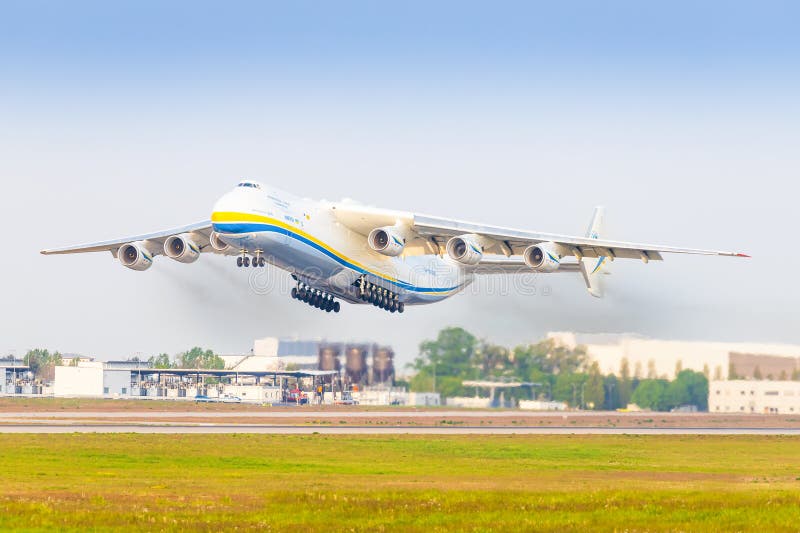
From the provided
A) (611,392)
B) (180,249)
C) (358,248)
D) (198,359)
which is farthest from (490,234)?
(198,359)

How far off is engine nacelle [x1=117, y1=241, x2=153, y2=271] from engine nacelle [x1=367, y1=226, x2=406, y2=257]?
300 inches

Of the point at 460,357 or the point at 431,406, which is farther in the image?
the point at 431,406

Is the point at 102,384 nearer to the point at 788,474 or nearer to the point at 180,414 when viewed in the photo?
the point at 180,414

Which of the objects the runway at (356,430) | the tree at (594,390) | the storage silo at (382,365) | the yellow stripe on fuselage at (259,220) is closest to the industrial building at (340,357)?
the storage silo at (382,365)

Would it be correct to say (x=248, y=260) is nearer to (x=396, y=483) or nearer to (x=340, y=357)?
(x=396, y=483)

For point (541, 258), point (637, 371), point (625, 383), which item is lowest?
point (625, 383)

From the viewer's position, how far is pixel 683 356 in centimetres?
4500

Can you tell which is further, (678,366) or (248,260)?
(678,366)

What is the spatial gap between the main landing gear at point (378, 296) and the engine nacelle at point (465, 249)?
3159mm

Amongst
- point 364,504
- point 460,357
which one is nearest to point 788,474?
point 364,504

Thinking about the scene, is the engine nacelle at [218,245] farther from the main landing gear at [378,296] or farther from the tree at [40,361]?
the tree at [40,361]

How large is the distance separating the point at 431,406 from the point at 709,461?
24.5 metres

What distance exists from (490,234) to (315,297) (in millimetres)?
6745

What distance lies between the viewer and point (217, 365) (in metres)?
63.1
